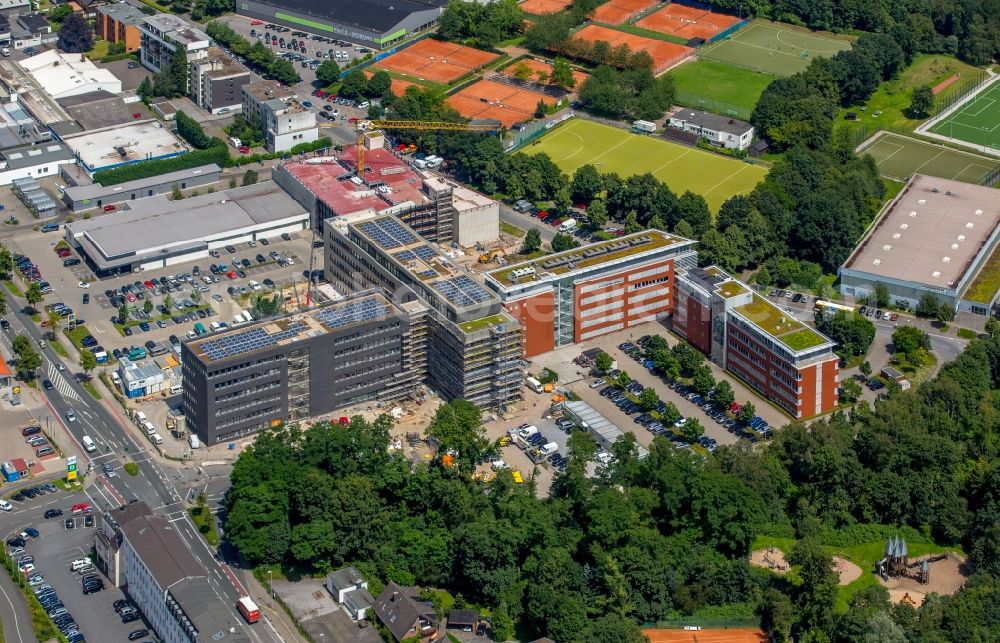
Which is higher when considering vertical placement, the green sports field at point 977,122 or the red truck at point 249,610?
the green sports field at point 977,122

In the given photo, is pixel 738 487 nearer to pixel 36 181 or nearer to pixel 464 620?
pixel 464 620

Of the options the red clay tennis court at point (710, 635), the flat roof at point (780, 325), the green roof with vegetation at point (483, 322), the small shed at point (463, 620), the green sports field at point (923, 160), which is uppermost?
the green roof with vegetation at point (483, 322)

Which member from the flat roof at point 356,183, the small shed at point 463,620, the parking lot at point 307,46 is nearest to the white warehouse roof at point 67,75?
the parking lot at point 307,46

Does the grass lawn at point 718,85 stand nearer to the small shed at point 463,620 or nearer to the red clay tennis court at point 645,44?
the red clay tennis court at point 645,44

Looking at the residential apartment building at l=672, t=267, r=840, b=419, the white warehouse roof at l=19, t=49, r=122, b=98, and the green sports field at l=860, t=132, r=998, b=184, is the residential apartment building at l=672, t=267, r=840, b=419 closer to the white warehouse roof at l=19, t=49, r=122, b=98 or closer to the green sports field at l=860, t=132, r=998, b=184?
the green sports field at l=860, t=132, r=998, b=184

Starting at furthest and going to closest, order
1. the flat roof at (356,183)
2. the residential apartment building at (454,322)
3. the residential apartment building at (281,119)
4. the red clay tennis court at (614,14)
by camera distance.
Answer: the red clay tennis court at (614,14), the residential apartment building at (281,119), the flat roof at (356,183), the residential apartment building at (454,322)

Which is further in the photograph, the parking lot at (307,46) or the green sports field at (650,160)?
the parking lot at (307,46)

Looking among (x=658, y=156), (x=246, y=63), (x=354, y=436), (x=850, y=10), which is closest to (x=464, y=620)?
(x=354, y=436)
